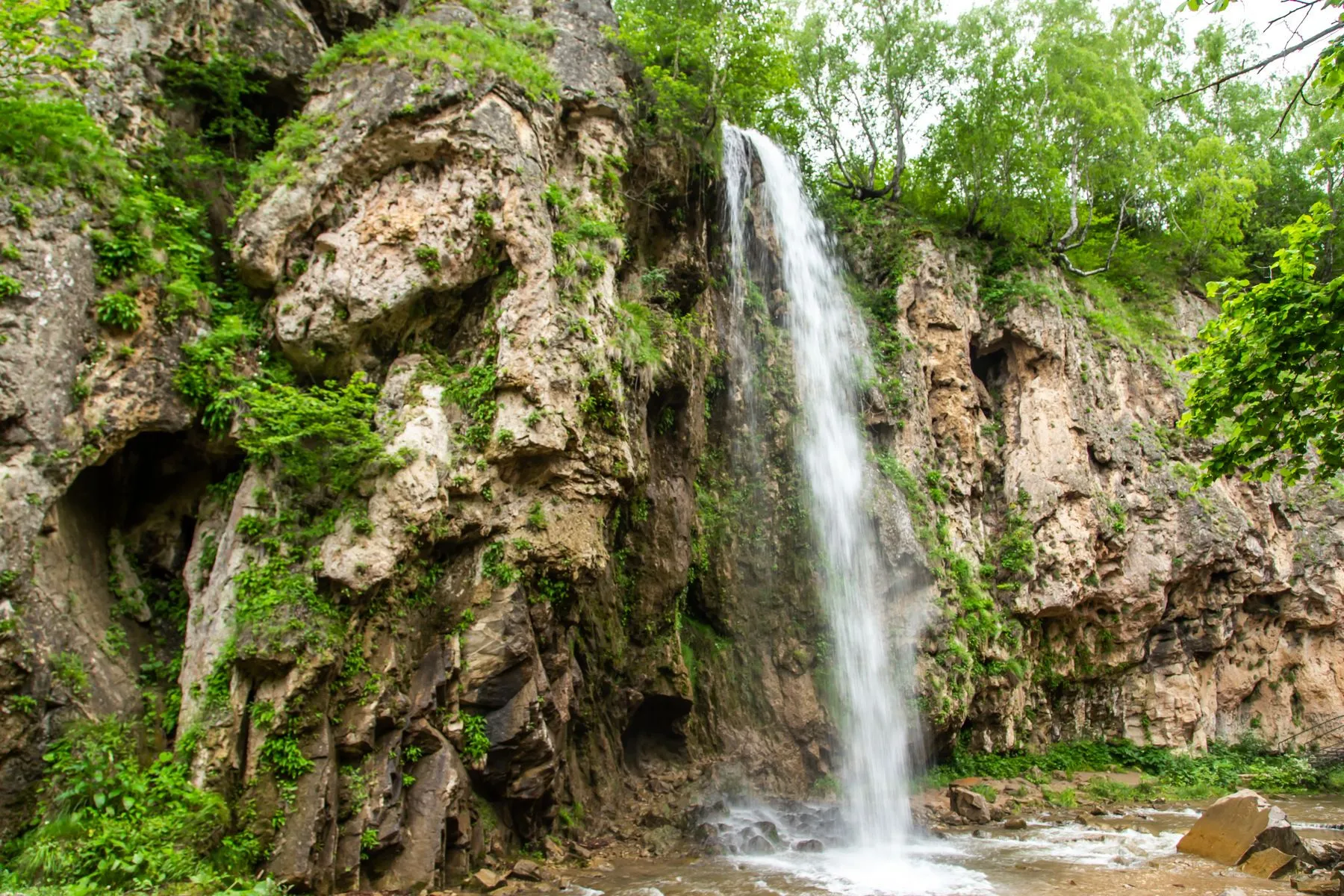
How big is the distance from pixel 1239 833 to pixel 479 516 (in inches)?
413

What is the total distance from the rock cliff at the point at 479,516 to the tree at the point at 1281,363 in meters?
6.85

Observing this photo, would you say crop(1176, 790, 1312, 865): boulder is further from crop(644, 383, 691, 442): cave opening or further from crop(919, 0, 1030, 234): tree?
crop(919, 0, 1030, 234): tree

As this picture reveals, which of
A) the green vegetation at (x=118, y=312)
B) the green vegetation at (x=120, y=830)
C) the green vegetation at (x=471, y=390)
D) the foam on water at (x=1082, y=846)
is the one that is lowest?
the foam on water at (x=1082, y=846)

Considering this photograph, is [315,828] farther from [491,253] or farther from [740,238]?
[740,238]

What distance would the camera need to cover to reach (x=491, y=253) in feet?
33.9

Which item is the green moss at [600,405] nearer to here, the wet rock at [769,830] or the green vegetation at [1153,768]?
the wet rock at [769,830]

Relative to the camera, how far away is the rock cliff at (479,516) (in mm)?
7691

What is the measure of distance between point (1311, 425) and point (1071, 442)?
36.7 ft

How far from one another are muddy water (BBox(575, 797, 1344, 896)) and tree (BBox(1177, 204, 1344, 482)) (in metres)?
4.86

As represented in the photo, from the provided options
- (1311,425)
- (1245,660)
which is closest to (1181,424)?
(1311,425)

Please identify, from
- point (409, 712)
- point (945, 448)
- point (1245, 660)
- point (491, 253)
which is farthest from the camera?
point (1245, 660)

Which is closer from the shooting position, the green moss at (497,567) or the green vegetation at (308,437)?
the green vegetation at (308,437)

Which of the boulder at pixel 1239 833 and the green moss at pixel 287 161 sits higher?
the green moss at pixel 287 161

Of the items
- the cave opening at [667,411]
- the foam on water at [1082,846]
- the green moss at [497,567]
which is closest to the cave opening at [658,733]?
the green moss at [497,567]
